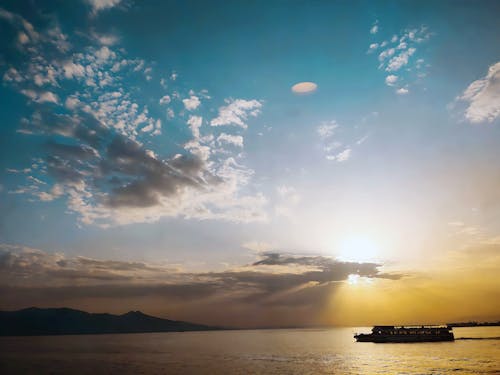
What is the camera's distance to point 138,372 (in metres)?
87.9

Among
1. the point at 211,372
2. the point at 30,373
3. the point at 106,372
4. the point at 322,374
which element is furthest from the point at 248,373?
the point at 30,373

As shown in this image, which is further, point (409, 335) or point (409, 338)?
point (409, 335)

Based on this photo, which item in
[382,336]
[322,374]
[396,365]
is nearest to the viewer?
[322,374]

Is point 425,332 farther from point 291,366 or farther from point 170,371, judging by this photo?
point 170,371

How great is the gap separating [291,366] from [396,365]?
93.6 ft

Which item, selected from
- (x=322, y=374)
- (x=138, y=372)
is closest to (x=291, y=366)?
(x=322, y=374)

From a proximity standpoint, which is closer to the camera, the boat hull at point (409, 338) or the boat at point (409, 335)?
the boat hull at point (409, 338)

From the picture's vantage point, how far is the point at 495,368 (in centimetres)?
8494

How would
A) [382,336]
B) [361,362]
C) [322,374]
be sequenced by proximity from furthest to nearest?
[382,336] → [361,362] → [322,374]

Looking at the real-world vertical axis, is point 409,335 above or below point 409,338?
above

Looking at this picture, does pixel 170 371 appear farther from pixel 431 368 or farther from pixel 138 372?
pixel 431 368

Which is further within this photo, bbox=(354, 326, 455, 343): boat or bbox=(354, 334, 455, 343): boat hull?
bbox=(354, 326, 455, 343): boat

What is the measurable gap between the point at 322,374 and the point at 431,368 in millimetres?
29068

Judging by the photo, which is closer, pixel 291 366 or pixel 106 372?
pixel 106 372
